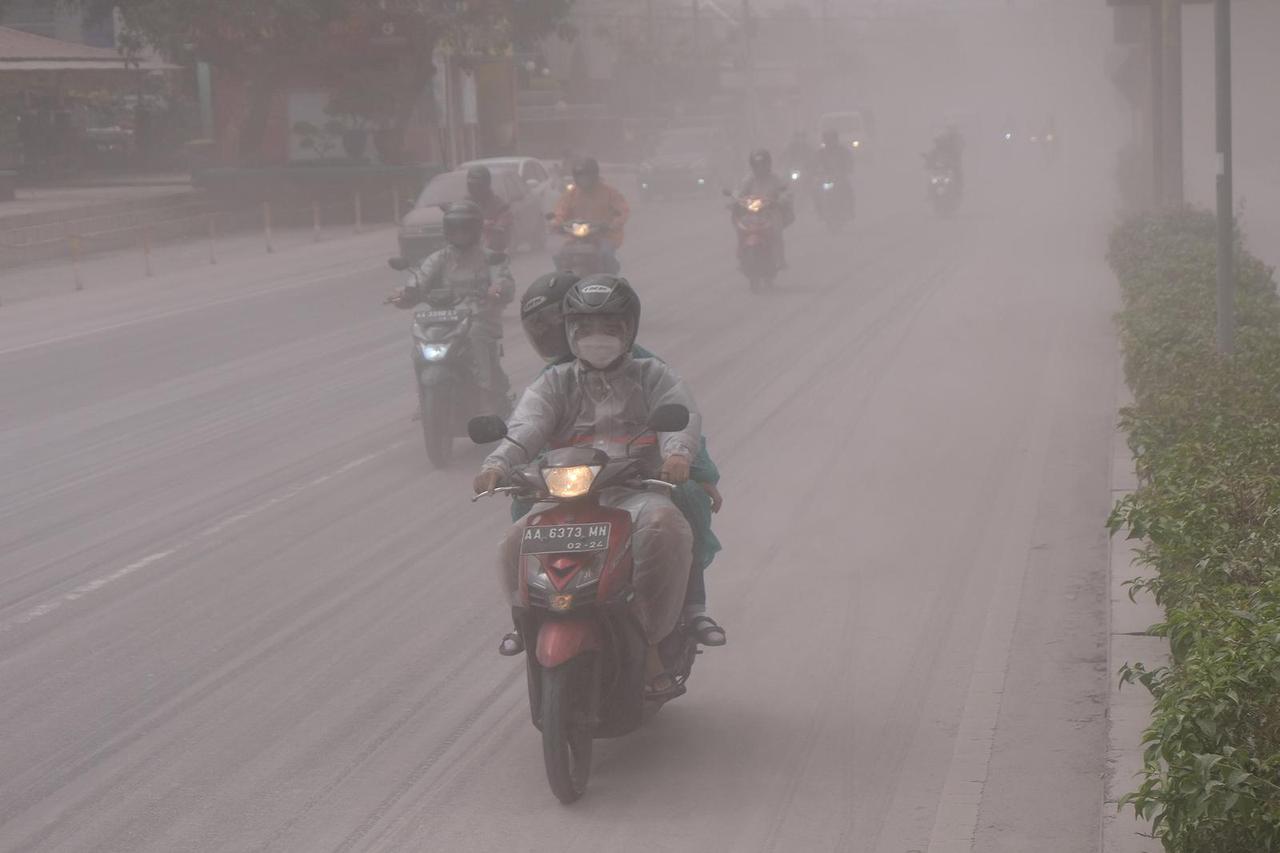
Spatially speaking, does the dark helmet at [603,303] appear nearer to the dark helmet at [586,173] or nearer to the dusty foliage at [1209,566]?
the dusty foliage at [1209,566]

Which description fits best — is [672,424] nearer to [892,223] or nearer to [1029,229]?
[1029,229]

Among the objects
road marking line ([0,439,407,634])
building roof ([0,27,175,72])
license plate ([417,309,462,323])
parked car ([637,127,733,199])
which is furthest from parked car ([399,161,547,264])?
license plate ([417,309,462,323])

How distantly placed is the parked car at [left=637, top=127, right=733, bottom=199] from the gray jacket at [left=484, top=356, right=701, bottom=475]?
1766 inches

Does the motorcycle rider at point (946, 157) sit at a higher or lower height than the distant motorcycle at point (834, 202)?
higher

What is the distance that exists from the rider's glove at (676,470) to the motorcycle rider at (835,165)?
2799cm

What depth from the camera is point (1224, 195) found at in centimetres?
1167

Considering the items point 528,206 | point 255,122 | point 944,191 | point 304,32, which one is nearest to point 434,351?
point 528,206

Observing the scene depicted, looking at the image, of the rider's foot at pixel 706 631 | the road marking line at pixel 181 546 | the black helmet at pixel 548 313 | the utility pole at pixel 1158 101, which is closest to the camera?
the rider's foot at pixel 706 631

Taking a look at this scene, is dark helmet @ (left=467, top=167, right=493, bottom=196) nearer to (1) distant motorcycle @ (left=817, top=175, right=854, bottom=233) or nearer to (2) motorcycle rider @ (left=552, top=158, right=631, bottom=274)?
(2) motorcycle rider @ (left=552, top=158, right=631, bottom=274)

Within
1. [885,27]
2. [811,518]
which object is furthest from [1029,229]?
[885,27]

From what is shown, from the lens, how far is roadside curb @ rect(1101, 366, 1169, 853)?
5.44 metres

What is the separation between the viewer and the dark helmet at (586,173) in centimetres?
1844

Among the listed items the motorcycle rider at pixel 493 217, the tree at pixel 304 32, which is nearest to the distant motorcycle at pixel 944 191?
the tree at pixel 304 32

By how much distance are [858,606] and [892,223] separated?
29487mm
